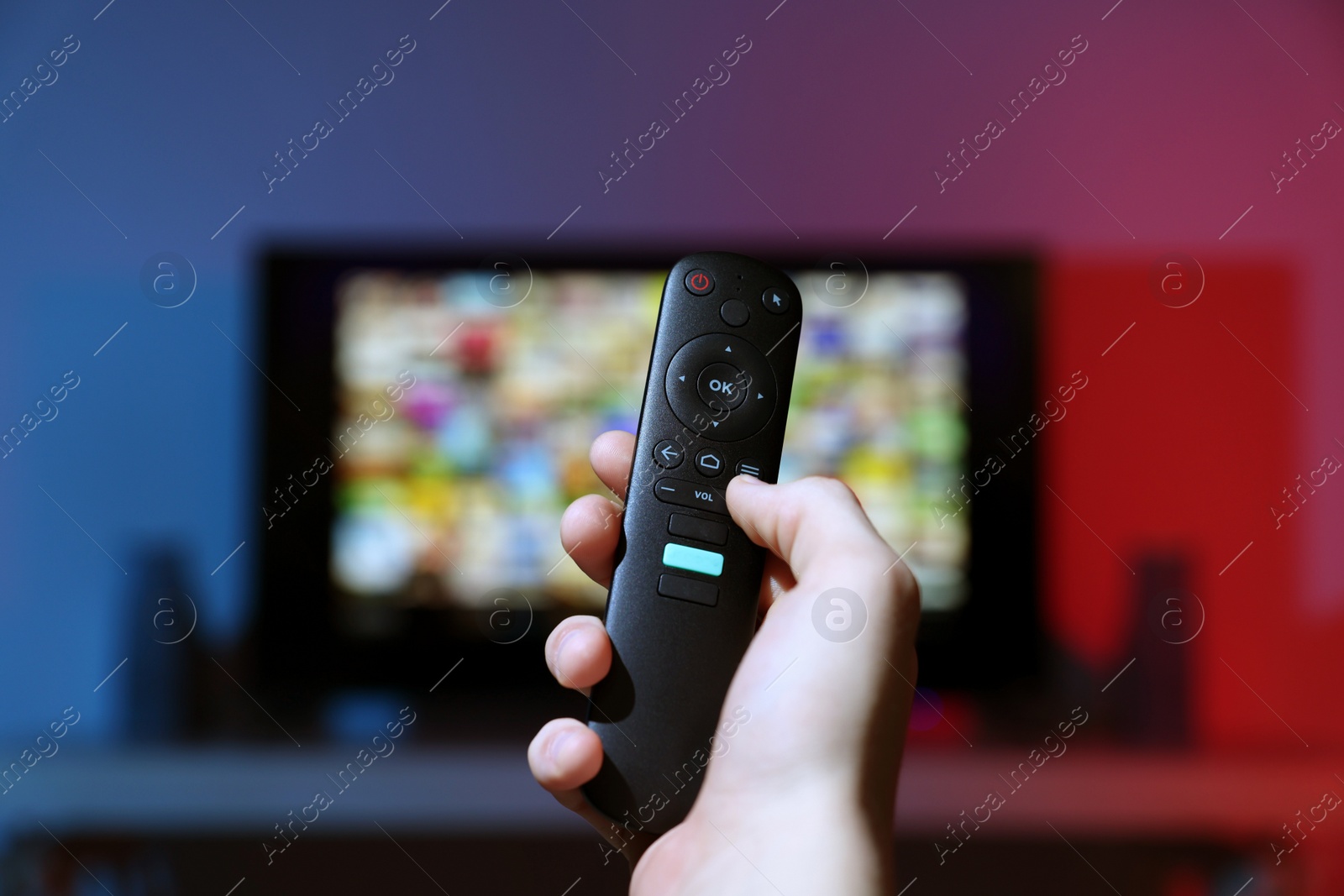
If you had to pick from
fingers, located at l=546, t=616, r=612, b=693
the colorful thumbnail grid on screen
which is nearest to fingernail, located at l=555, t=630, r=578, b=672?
fingers, located at l=546, t=616, r=612, b=693

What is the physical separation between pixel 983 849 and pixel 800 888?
3.78 feet

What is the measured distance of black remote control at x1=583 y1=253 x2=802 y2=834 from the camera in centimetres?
53

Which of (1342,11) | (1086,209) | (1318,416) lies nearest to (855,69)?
(1086,209)

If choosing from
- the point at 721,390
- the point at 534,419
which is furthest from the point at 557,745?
the point at 534,419

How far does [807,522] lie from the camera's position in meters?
0.53

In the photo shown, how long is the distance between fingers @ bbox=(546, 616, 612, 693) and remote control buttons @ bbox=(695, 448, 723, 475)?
0.12 m

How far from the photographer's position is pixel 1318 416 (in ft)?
5.08

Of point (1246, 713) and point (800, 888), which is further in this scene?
point (1246, 713)

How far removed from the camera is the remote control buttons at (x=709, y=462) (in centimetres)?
58

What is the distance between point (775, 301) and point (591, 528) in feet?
0.64

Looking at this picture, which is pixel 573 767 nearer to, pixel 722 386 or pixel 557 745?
pixel 557 745

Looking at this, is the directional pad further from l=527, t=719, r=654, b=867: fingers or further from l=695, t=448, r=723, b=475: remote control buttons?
l=527, t=719, r=654, b=867: fingers

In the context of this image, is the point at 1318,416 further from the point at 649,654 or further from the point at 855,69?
the point at 649,654

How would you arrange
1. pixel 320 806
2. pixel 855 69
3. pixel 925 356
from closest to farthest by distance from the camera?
pixel 320 806
pixel 925 356
pixel 855 69
